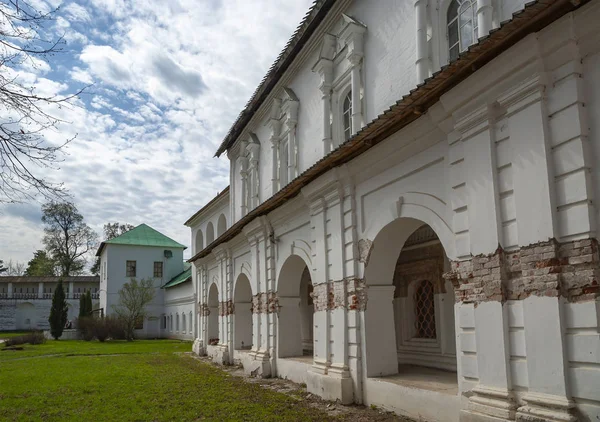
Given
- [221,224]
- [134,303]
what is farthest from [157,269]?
[221,224]

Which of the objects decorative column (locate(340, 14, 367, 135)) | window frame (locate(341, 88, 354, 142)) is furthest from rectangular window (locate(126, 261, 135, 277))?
decorative column (locate(340, 14, 367, 135))

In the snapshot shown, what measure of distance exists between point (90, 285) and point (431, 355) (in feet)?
142

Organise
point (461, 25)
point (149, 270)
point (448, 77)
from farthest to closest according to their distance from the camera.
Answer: point (149, 270) < point (461, 25) < point (448, 77)

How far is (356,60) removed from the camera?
10.5 m

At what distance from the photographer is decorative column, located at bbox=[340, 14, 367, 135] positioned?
10344 millimetres

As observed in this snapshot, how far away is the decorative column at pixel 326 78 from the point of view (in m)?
11.6

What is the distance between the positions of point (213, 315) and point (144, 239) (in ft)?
74.3

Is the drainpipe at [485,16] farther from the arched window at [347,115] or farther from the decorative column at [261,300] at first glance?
the decorative column at [261,300]

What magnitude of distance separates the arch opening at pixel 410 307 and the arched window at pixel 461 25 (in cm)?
265

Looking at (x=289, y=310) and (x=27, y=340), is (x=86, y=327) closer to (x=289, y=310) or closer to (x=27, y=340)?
(x=27, y=340)

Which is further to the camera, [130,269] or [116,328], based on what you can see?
[130,269]

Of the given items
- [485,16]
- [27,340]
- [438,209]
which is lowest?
[27,340]

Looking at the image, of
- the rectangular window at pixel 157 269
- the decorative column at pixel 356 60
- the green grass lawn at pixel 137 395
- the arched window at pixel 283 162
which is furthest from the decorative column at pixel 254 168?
the rectangular window at pixel 157 269

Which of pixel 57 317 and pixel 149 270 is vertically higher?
pixel 149 270
